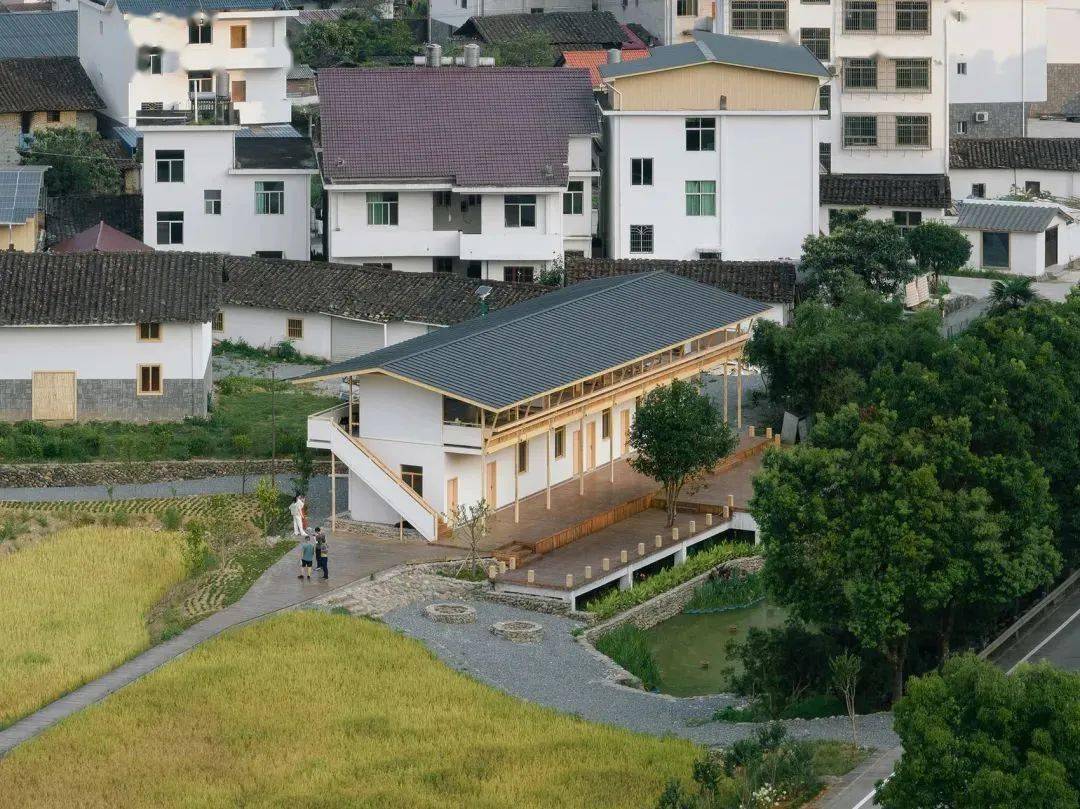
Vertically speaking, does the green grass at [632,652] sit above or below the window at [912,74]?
below

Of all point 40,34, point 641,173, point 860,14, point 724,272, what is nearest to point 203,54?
point 40,34

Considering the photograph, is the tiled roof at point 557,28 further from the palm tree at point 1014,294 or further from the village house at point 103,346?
the village house at point 103,346

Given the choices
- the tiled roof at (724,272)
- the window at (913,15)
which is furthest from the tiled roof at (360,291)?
the window at (913,15)

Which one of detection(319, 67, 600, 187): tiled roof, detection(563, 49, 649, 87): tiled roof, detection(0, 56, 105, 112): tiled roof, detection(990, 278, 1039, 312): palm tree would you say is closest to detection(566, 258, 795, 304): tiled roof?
detection(319, 67, 600, 187): tiled roof

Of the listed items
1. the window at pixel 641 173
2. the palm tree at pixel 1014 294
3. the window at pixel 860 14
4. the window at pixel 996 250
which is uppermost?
the window at pixel 860 14

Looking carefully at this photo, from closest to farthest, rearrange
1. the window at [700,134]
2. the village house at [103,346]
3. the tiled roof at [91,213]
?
1. the village house at [103,346]
2. the window at [700,134]
3. the tiled roof at [91,213]

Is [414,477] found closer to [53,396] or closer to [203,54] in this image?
[53,396]
